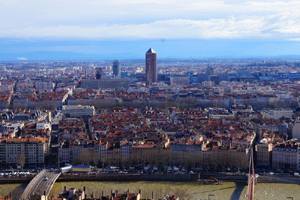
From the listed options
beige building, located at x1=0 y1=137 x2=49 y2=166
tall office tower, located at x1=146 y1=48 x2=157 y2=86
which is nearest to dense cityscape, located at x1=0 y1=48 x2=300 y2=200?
beige building, located at x1=0 y1=137 x2=49 y2=166

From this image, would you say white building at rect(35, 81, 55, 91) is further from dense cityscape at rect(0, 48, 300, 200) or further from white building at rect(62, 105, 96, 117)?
dense cityscape at rect(0, 48, 300, 200)

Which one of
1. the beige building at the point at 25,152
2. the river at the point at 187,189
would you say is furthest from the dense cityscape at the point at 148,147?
the river at the point at 187,189

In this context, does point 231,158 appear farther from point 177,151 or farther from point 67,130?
point 67,130

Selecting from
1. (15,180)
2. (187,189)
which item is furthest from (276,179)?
(15,180)

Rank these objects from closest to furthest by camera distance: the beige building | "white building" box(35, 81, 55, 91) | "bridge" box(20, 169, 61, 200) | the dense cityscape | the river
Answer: "bridge" box(20, 169, 61, 200)
the river
the dense cityscape
the beige building
"white building" box(35, 81, 55, 91)

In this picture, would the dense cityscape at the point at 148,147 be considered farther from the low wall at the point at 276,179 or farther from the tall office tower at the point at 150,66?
the tall office tower at the point at 150,66

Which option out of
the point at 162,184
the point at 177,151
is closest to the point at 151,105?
the point at 177,151

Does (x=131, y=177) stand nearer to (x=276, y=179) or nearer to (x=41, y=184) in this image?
(x=41, y=184)
